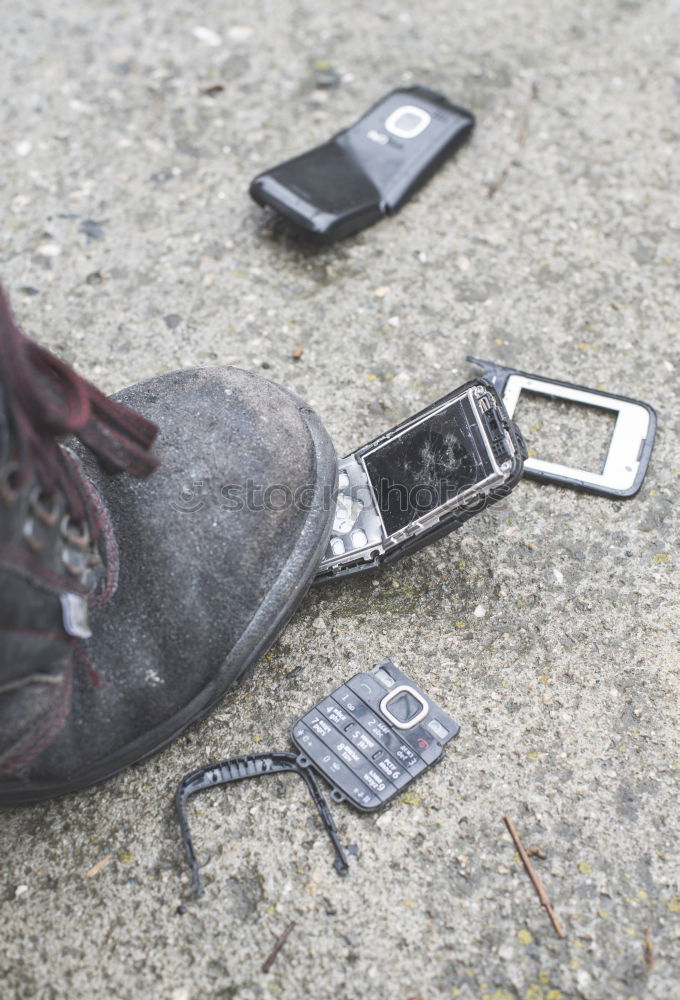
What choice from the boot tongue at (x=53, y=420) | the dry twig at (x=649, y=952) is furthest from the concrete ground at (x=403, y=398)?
the boot tongue at (x=53, y=420)

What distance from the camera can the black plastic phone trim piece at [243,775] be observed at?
1146 mm

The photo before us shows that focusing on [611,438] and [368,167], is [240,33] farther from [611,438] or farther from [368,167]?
[611,438]

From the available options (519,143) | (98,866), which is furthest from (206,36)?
(98,866)

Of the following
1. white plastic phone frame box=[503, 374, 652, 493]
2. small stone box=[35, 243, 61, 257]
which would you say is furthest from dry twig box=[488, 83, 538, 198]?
small stone box=[35, 243, 61, 257]

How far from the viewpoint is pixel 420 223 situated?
1.86 meters

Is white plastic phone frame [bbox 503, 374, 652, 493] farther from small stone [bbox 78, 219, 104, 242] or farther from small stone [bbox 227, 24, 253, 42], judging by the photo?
small stone [bbox 227, 24, 253, 42]

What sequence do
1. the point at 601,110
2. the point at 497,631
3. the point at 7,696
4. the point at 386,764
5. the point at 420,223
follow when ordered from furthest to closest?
the point at 601,110 → the point at 420,223 → the point at 497,631 → the point at 386,764 → the point at 7,696

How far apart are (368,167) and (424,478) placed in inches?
36.6

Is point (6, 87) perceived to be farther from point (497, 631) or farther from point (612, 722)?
point (612, 722)

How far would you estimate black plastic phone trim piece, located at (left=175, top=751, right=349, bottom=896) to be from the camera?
1146 mm

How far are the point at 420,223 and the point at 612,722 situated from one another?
1173 millimetres

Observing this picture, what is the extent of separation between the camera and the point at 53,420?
86 cm

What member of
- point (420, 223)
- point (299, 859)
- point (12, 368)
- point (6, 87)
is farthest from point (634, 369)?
point (6, 87)

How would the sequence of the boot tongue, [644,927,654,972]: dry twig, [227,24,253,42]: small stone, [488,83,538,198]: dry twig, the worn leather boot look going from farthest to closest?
[227,24,253,42]: small stone
[488,83,538,198]: dry twig
[644,927,654,972]: dry twig
the worn leather boot
the boot tongue
